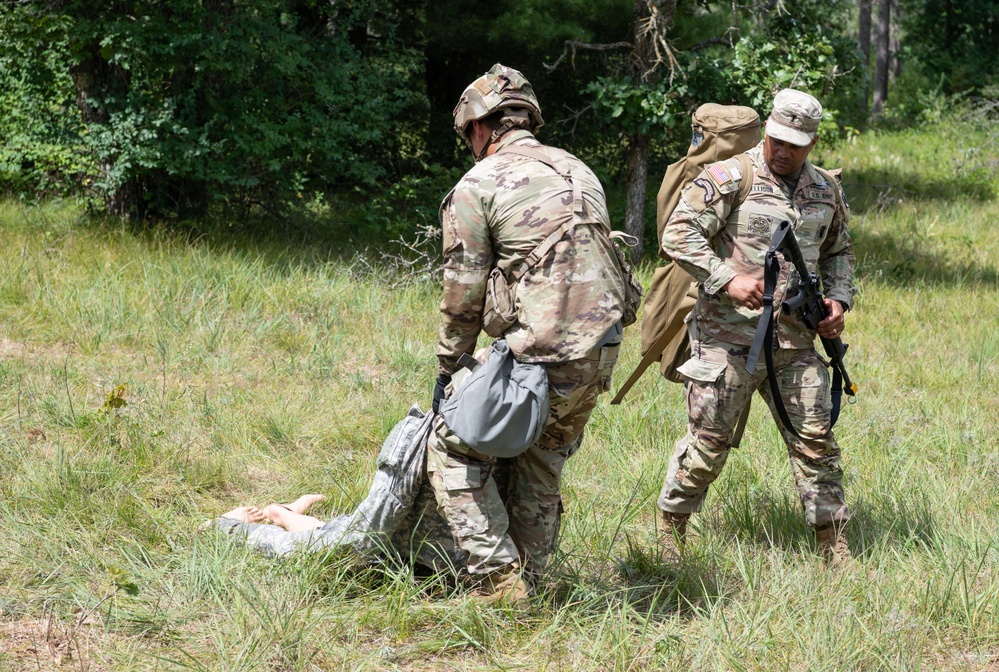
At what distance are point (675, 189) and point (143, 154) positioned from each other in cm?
508

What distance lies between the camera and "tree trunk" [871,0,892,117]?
2553 centimetres

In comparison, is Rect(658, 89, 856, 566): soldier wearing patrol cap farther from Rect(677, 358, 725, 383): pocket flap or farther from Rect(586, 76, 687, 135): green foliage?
Rect(586, 76, 687, 135): green foliage

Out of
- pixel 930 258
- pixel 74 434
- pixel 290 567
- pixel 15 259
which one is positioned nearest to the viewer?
pixel 290 567

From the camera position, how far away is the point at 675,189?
13.8 feet

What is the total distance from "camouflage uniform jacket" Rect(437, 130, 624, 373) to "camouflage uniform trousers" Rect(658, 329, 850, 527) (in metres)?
0.94

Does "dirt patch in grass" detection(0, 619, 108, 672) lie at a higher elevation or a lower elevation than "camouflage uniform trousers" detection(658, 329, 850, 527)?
lower

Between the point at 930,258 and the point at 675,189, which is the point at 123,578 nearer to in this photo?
the point at 675,189

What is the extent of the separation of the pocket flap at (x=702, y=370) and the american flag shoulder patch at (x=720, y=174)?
2.34ft

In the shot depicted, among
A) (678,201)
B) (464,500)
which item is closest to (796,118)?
(678,201)

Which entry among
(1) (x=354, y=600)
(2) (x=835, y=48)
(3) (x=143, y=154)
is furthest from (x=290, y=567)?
(2) (x=835, y=48)

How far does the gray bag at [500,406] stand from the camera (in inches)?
120

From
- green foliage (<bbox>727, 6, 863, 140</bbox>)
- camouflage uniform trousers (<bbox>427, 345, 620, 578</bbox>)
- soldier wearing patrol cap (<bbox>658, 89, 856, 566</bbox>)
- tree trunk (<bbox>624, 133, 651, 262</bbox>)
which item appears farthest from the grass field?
tree trunk (<bbox>624, 133, 651, 262</bbox>)

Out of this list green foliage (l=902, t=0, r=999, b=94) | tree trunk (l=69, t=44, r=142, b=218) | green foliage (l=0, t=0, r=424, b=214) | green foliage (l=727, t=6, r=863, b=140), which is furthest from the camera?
green foliage (l=902, t=0, r=999, b=94)

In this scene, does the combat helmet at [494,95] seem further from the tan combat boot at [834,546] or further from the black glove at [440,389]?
the tan combat boot at [834,546]
